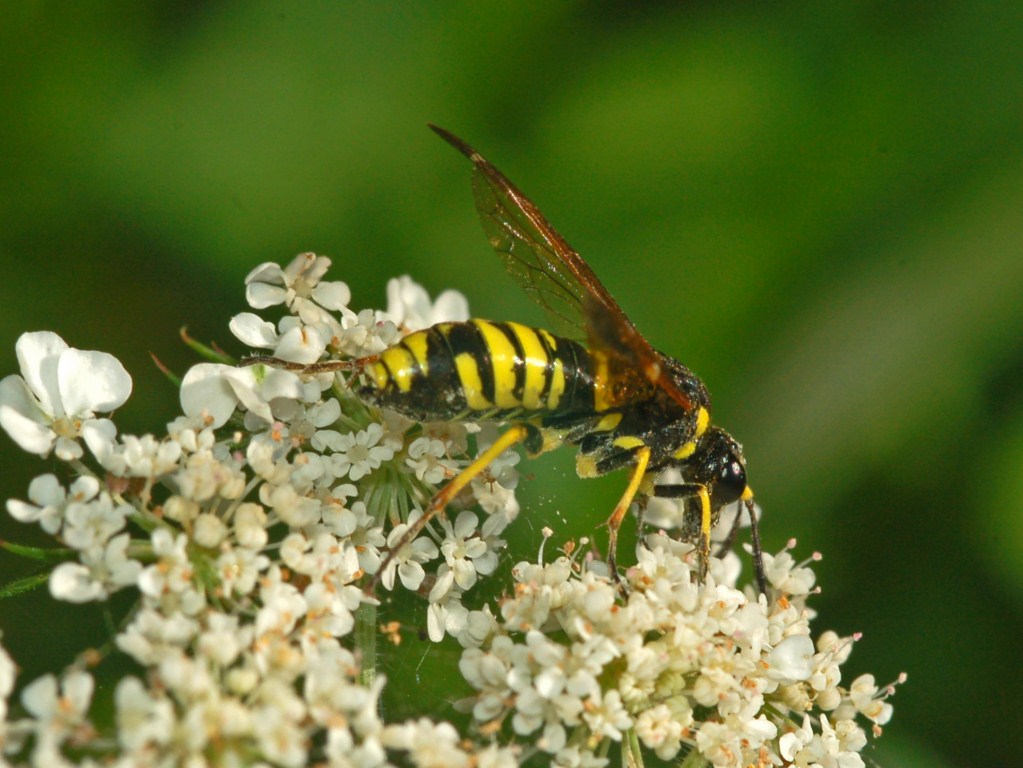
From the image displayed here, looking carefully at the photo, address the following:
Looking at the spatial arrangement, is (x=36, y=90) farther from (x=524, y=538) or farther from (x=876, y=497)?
(x=876, y=497)

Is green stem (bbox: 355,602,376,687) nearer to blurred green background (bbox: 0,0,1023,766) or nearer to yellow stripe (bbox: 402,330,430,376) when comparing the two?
yellow stripe (bbox: 402,330,430,376)

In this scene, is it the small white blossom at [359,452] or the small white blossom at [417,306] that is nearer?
the small white blossom at [359,452]

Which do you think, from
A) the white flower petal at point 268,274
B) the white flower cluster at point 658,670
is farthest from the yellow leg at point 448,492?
the white flower petal at point 268,274

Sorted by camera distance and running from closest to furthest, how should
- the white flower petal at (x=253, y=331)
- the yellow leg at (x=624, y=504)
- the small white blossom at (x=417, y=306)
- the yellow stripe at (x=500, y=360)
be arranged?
the yellow stripe at (x=500, y=360)
the yellow leg at (x=624, y=504)
the white flower petal at (x=253, y=331)
the small white blossom at (x=417, y=306)

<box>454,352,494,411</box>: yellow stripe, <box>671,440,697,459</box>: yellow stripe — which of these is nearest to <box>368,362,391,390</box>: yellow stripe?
<box>454,352,494,411</box>: yellow stripe

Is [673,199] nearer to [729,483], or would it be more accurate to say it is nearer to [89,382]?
[729,483]

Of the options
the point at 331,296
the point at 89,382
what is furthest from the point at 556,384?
the point at 89,382

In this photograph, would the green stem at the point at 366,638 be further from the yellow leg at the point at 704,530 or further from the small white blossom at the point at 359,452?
the yellow leg at the point at 704,530
